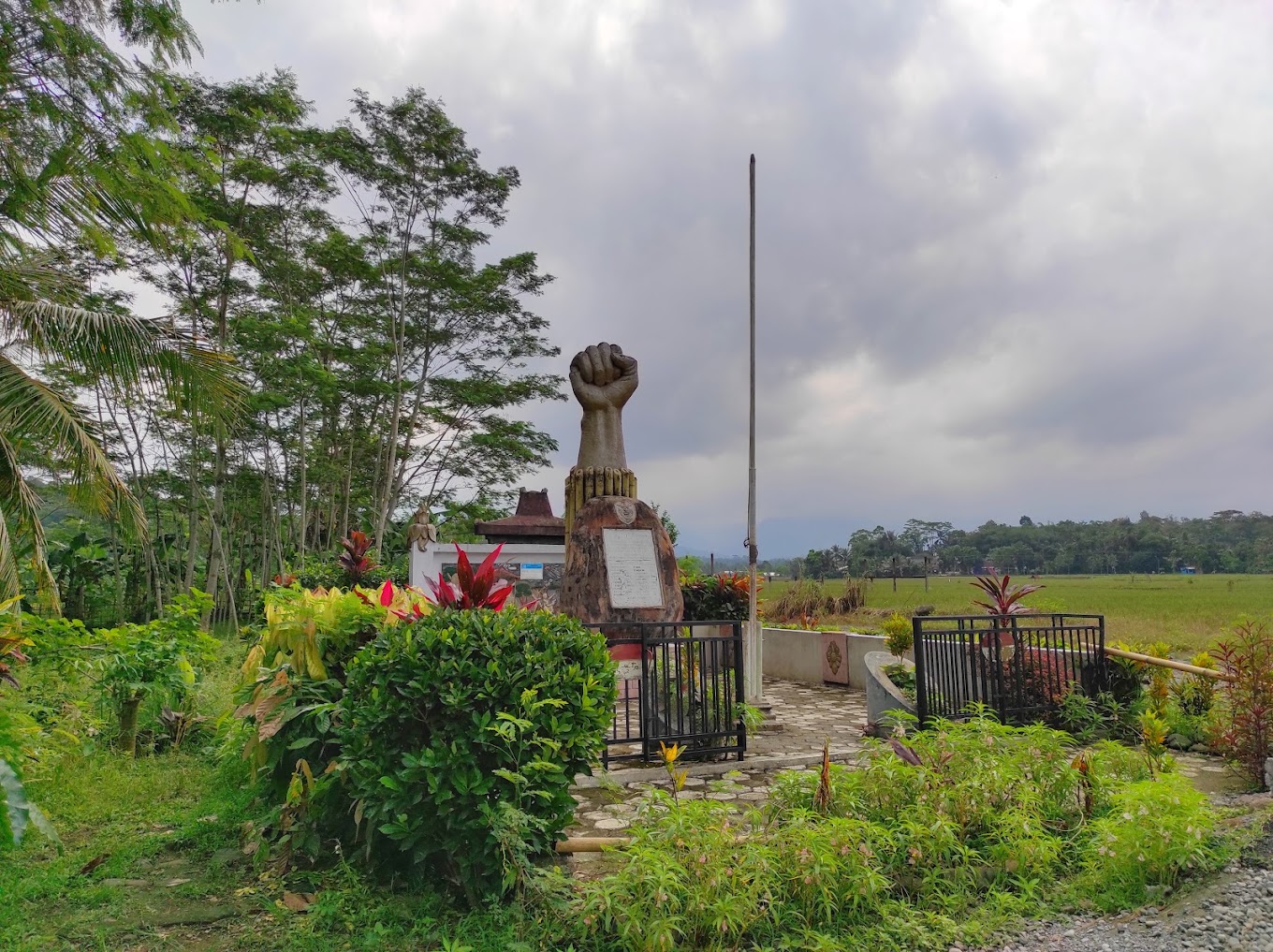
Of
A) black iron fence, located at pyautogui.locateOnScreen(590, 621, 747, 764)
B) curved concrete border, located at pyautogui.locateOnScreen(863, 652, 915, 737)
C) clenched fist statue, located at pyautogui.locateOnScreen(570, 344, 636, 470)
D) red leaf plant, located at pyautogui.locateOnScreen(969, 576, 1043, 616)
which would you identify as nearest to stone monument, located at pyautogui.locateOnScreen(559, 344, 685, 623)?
clenched fist statue, located at pyautogui.locateOnScreen(570, 344, 636, 470)

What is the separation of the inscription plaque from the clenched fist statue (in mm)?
1761

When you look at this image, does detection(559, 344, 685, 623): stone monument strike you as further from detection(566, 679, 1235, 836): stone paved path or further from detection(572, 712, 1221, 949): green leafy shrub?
detection(572, 712, 1221, 949): green leafy shrub

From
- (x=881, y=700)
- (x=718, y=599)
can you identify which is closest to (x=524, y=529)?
(x=718, y=599)

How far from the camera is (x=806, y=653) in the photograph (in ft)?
34.9

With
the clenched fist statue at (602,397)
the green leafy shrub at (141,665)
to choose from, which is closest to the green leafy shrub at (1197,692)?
the clenched fist statue at (602,397)

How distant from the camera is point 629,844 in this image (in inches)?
118

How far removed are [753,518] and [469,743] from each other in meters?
6.28

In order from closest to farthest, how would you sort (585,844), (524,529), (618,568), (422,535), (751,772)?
(585,844), (751,772), (618,568), (422,535), (524,529)

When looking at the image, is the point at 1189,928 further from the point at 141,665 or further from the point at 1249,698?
the point at 141,665

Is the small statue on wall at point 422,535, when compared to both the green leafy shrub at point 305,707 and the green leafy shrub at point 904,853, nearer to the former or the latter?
the green leafy shrub at point 305,707

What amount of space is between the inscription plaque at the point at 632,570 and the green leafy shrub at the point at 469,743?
4698 millimetres

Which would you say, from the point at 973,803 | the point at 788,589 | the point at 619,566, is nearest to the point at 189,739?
the point at 619,566

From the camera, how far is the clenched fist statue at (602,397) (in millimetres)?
9625

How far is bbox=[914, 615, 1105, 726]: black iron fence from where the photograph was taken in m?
5.88
